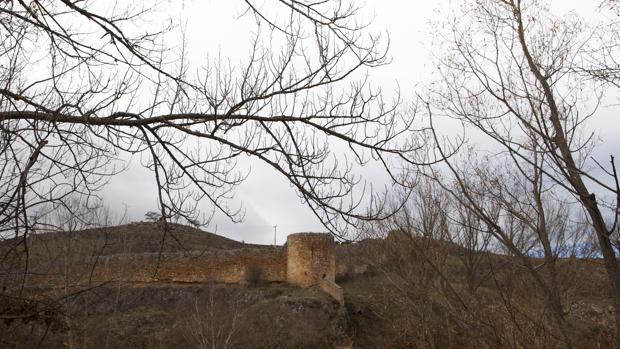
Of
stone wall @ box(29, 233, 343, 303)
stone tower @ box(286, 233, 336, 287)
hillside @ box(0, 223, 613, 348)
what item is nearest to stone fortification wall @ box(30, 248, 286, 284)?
stone wall @ box(29, 233, 343, 303)

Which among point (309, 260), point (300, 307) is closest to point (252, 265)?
point (309, 260)

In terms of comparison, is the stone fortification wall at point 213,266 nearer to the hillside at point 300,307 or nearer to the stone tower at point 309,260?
the hillside at point 300,307

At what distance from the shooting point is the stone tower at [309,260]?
23859mm

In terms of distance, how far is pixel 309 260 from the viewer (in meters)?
24.0

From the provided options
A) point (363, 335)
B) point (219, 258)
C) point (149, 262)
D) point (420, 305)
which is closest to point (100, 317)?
point (149, 262)

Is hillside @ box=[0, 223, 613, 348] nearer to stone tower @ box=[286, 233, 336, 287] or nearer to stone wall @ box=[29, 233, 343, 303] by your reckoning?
stone wall @ box=[29, 233, 343, 303]

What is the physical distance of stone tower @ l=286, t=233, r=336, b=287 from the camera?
23.9m

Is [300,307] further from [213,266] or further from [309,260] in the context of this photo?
[213,266]

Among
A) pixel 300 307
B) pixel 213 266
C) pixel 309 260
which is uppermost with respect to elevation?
pixel 309 260

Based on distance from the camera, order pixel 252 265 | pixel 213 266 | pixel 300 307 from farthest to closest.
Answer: pixel 252 265 → pixel 213 266 → pixel 300 307

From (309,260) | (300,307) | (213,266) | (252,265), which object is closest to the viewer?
(300,307)

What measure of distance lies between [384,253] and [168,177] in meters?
11.7

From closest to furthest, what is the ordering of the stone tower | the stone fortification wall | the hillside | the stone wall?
the hillside → the stone fortification wall → the stone wall → the stone tower

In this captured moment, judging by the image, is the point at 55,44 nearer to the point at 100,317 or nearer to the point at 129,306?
the point at 100,317
